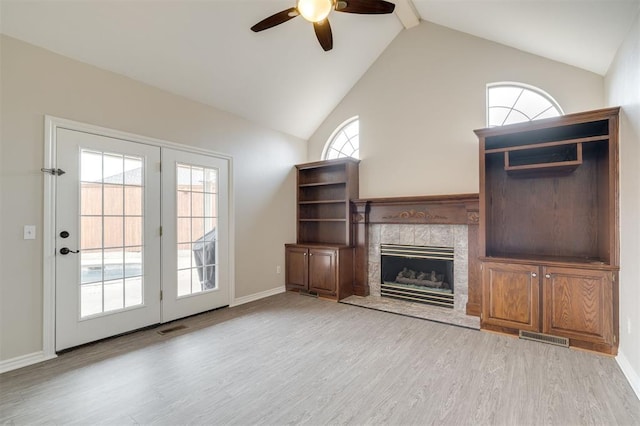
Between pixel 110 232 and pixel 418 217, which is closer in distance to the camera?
pixel 110 232

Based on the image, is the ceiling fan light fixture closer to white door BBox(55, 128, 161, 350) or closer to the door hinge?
white door BBox(55, 128, 161, 350)

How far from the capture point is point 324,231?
5.43 metres

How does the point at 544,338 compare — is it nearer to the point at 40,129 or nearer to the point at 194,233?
the point at 194,233

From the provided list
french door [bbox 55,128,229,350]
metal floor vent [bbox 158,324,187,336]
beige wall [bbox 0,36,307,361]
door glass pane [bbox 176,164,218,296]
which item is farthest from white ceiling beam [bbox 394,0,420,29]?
metal floor vent [bbox 158,324,187,336]

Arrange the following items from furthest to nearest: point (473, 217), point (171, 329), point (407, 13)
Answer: point (407, 13) < point (473, 217) < point (171, 329)

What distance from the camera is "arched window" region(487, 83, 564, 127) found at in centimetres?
373

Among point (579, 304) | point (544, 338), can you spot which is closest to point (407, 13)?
point (579, 304)

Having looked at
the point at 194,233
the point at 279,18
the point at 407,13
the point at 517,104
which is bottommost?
the point at 194,233

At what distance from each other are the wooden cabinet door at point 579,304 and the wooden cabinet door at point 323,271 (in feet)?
8.40

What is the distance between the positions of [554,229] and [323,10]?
3.39 metres

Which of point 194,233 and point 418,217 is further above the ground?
point 418,217

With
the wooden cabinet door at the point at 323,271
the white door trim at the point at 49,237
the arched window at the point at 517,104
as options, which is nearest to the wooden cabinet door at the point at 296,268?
the wooden cabinet door at the point at 323,271

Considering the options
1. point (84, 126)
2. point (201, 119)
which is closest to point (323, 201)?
point (201, 119)

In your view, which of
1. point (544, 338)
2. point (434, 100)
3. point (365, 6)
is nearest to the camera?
point (365, 6)
